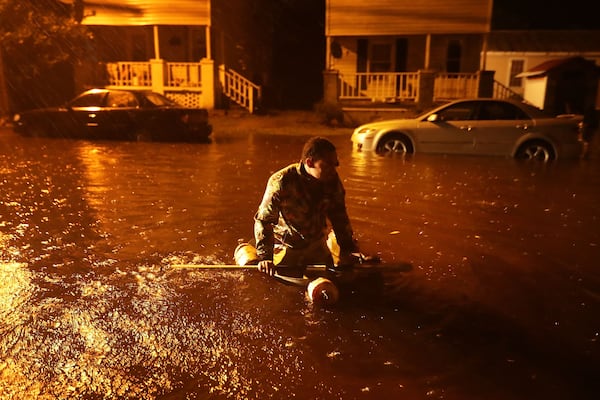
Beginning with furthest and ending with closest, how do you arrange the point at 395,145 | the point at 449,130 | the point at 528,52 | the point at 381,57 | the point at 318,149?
the point at 528,52 < the point at 381,57 < the point at 395,145 < the point at 449,130 < the point at 318,149

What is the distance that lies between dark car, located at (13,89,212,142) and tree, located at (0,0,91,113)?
4.32 m

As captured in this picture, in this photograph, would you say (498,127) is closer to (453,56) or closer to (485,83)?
(485,83)

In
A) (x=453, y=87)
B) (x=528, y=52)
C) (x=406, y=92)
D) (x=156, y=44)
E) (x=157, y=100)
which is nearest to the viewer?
(x=157, y=100)

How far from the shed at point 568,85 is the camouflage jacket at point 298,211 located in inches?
872

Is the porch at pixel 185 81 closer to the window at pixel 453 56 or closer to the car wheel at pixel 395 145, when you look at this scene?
the window at pixel 453 56

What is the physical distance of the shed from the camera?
23000 mm

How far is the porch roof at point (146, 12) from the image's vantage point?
21.0 metres

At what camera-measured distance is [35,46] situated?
1797cm

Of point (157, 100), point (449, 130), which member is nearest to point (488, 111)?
point (449, 130)

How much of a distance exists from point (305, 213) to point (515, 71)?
27.1m

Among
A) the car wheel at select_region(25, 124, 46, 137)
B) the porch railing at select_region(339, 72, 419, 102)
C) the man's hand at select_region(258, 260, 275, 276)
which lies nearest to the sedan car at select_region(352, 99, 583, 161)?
the porch railing at select_region(339, 72, 419, 102)

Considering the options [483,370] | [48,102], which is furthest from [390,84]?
[483,370]

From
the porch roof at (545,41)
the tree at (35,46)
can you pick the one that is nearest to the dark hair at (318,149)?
the tree at (35,46)

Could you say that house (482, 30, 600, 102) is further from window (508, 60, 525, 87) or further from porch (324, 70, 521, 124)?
porch (324, 70, 521, 124)
